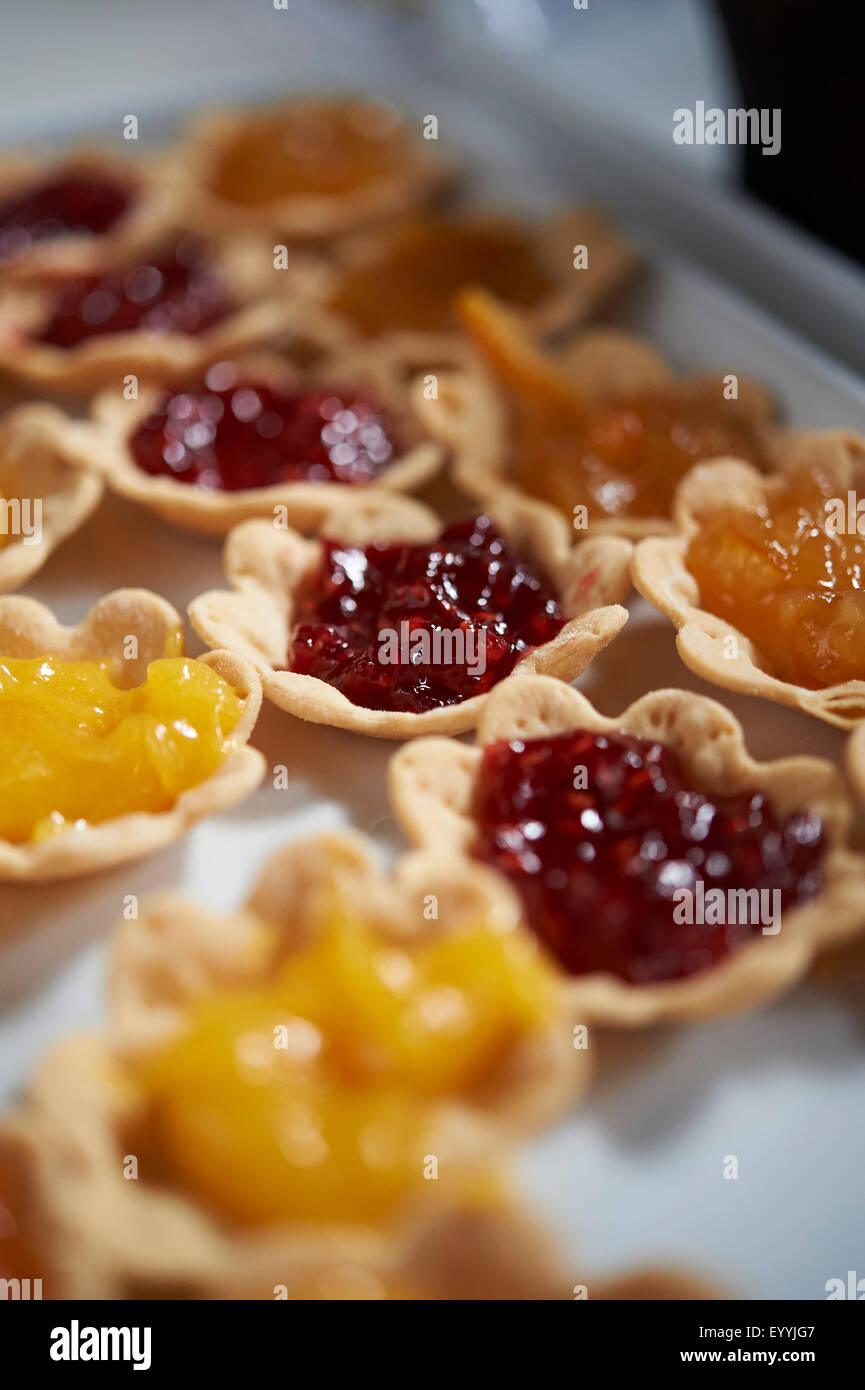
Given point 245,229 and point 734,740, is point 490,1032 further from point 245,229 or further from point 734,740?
point 245,229

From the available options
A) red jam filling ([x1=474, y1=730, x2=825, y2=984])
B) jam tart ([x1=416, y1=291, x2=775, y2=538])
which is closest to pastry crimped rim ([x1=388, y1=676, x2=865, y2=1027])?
red jam filling ([x1=474, y1=730, x2=825, y2=984])

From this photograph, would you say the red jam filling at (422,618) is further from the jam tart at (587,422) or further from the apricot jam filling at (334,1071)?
the apricot jam filling at (334,1071)

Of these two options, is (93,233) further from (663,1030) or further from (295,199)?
(663,1030)

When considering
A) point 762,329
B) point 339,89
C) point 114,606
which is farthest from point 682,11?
point 114,606

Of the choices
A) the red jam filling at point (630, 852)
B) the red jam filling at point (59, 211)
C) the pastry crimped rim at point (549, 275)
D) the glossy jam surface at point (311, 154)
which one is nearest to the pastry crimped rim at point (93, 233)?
the red jam filling at point (59, 211)

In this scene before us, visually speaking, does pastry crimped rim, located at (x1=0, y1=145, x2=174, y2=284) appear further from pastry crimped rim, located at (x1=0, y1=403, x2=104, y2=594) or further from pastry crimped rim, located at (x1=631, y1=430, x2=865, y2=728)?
pastry crimped rim, located at (x1=631, y1=430, x2=865, y2=728)
